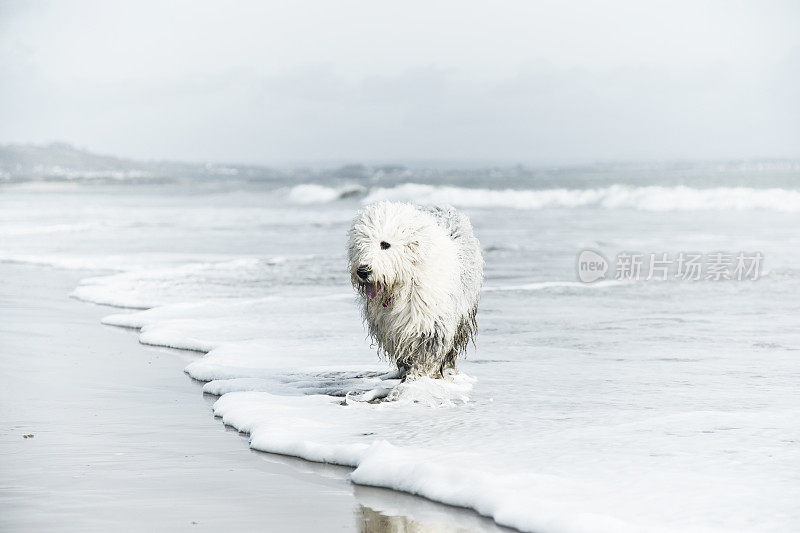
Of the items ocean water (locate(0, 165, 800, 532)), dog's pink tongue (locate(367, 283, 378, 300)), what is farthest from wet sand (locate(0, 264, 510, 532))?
dog's pink tongue (locate(367, 283, 378, 300))

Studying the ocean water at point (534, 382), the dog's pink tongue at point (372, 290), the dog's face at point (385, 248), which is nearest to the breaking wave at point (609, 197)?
the ocean water at point (534, 382)

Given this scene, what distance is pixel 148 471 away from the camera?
527 centimetres

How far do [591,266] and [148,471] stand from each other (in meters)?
11.2

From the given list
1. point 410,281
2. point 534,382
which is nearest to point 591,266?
point 534,382

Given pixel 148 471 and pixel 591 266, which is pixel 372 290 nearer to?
pixel 148 471

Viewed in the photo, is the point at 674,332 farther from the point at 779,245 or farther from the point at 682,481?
the point at 779,245

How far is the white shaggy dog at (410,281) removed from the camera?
260 inches

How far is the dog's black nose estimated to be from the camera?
6.50m

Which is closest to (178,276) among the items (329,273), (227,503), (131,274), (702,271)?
(131,274)

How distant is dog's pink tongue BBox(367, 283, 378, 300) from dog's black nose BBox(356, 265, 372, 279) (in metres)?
0.10

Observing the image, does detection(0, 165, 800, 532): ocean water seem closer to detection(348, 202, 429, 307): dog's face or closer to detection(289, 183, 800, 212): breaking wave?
detection(348, 202, 429, 307): dog's face

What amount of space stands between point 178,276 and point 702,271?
7420 mm

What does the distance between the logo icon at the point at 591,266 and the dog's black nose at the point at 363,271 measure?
7.79 meters

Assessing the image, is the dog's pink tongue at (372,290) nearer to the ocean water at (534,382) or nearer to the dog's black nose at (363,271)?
the dog's black nose at (363,271)
